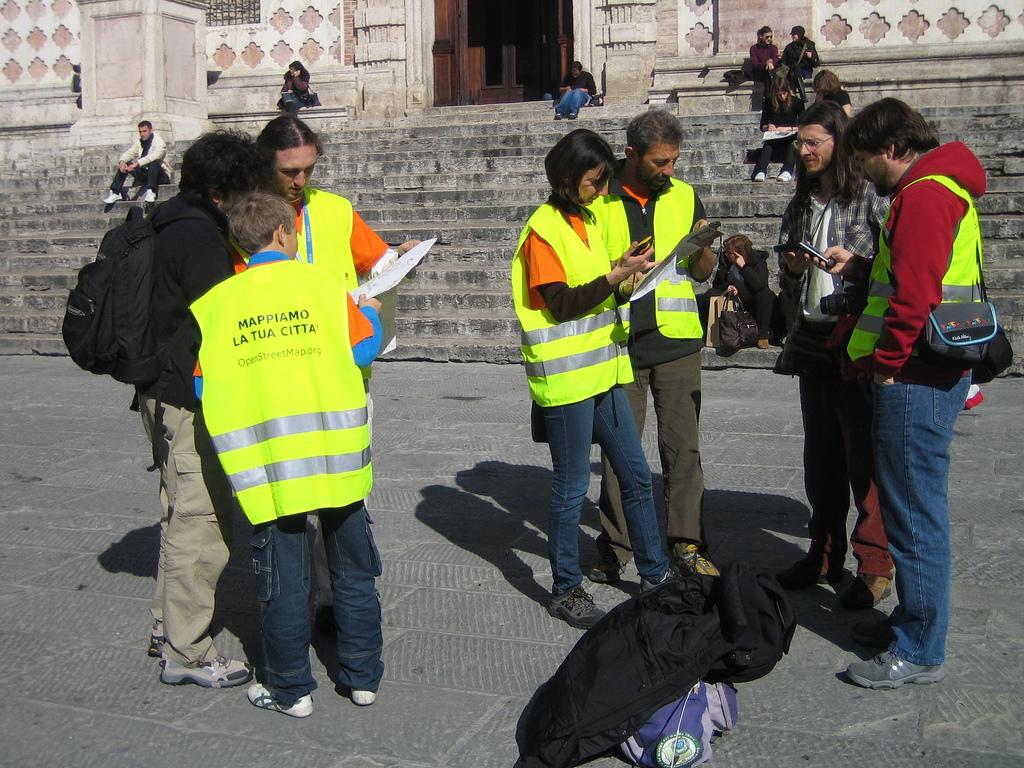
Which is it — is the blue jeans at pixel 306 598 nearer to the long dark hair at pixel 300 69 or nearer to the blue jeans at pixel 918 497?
the blue jeans at pixel 918 497

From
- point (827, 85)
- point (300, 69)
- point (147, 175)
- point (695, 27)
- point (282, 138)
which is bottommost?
point (282, 138)

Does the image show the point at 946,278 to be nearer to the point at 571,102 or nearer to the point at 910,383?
the point at 910,383

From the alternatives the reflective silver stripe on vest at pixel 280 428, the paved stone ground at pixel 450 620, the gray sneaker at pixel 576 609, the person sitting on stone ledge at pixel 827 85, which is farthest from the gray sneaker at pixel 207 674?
the person sitting on stone ledge at pixel 827 85

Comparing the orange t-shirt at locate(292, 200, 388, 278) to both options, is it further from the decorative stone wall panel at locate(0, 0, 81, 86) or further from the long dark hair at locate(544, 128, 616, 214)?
the decorative stone wall panel at locate(0, 0, 81, 86)

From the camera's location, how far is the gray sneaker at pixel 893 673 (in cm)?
379

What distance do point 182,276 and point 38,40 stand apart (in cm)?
1890

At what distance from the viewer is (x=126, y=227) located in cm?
405

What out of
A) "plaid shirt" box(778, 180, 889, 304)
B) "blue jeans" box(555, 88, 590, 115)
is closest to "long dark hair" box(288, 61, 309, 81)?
"blue jeans" box(555, 88, 590, 115)

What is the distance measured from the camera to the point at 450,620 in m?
4.55

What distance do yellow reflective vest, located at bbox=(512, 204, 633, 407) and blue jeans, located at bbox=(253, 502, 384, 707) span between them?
94 centimetres

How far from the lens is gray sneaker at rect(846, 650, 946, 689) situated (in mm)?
3795

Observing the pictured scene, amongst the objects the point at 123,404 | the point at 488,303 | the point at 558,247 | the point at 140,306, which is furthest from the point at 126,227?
the point at 488,303

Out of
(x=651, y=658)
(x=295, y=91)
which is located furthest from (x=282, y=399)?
(x=295, y=91)

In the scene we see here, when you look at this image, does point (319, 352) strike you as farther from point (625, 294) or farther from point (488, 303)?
point (488, 303)
